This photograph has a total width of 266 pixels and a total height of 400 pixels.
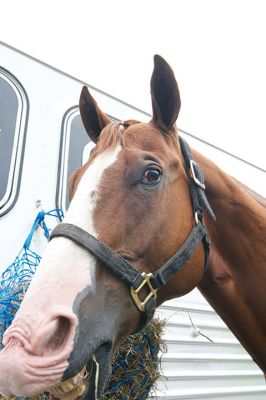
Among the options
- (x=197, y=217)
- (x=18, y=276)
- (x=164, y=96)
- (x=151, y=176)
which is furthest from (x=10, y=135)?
(x=197, y=217)

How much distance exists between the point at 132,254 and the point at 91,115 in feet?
3.20

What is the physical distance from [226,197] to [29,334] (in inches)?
47.7

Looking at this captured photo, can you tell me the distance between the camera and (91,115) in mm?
2062

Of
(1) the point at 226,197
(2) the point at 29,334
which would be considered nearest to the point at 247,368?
(1) the point at 226,197

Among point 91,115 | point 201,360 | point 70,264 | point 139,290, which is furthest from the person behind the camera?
point 201,360

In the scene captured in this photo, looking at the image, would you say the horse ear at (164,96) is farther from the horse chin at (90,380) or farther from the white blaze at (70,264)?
the horse chin at (90,380)

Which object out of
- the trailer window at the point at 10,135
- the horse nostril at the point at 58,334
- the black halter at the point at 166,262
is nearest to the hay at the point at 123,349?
the trailer window at the point at 10,135

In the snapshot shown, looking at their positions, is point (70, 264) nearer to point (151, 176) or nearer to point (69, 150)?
point (151, 176)

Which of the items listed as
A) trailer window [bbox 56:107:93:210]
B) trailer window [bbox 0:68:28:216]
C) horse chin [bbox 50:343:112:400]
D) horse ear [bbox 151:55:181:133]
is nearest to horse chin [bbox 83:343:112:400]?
horse chin [bbox 50:343:112:400]

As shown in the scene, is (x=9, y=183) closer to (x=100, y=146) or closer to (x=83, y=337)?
(x=100, y=146)

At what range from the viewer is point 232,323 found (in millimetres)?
1866

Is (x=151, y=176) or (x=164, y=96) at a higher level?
(x=164, y=96)

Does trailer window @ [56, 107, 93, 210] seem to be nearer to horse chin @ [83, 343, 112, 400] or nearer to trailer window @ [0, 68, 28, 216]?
trailer window @ [0, 68, 28, 216]

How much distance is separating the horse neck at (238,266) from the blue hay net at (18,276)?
0.88m
